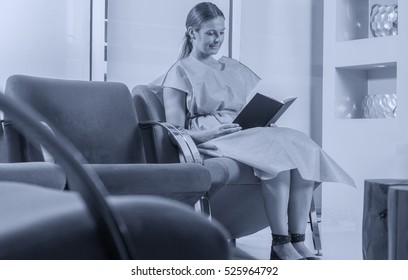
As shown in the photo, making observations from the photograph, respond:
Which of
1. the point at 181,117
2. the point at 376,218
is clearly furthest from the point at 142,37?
the point at 376,218

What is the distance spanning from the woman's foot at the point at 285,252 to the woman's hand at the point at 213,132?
0.54 meters

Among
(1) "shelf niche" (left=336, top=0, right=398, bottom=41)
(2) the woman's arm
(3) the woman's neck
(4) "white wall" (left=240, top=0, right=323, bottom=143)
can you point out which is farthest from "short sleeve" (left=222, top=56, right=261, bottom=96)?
(1) "shelf niche" (left=336, top=0, right=398, bottom=41)

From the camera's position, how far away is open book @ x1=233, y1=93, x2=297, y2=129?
8.76 ft

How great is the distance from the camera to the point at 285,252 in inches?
98.0

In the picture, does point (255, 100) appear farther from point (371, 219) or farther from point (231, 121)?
point (371, 219)

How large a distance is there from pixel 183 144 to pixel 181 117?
0.33m

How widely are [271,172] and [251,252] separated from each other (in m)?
0.58

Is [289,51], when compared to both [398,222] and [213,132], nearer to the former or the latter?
[213,132]

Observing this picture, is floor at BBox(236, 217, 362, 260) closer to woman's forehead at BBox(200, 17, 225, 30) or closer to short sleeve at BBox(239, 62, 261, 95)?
short sleeve at BBox(239, 62, 261, 95)

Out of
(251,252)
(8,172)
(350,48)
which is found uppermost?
(350,48)

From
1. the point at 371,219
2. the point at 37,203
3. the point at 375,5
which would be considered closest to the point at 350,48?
the point at 375,5

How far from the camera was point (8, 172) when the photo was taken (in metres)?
1.70

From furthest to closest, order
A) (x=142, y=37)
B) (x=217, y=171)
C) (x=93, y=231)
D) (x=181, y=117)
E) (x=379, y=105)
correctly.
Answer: (x=379, y=105)
(x=142, y=37)
(x=181, y=117)
(x=217, y=171)
(x=93, y=231)

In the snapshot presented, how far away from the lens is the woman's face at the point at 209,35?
114 inches
